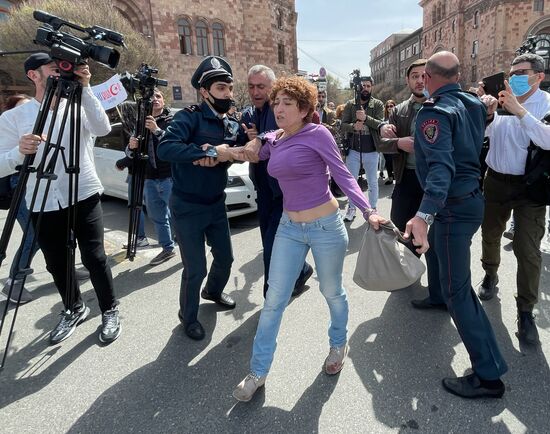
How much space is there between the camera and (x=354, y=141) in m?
5.43

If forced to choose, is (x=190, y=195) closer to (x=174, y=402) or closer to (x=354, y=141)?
(x=174, y=402)

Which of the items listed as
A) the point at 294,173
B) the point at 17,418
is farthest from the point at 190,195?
the point at 17,418

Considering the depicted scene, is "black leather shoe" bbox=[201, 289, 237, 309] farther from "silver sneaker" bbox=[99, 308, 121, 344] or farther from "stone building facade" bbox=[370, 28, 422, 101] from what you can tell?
"stone building facade" bbox=[370, 28, 422, 101]

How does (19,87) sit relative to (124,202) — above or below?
above

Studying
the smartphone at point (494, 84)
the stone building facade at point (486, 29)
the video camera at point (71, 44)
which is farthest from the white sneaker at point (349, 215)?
the stone building facade at point (486, 29)

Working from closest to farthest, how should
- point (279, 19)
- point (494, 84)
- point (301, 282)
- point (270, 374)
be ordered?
point (270, 374), point (494, 84), point (301, 282), point (279, 19)

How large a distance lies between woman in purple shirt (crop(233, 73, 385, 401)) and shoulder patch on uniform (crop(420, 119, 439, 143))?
47 cm

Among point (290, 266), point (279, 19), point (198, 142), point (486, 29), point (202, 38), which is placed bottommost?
point (290, 266)

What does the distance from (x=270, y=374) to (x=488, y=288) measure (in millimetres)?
2200

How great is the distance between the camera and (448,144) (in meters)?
1.96

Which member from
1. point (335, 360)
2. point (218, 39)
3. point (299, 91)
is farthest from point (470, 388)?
point (218, 39)

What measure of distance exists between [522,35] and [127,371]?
50.2 metres

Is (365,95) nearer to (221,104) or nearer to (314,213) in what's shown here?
(221,104)

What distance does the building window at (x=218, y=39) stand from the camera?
2695cm
